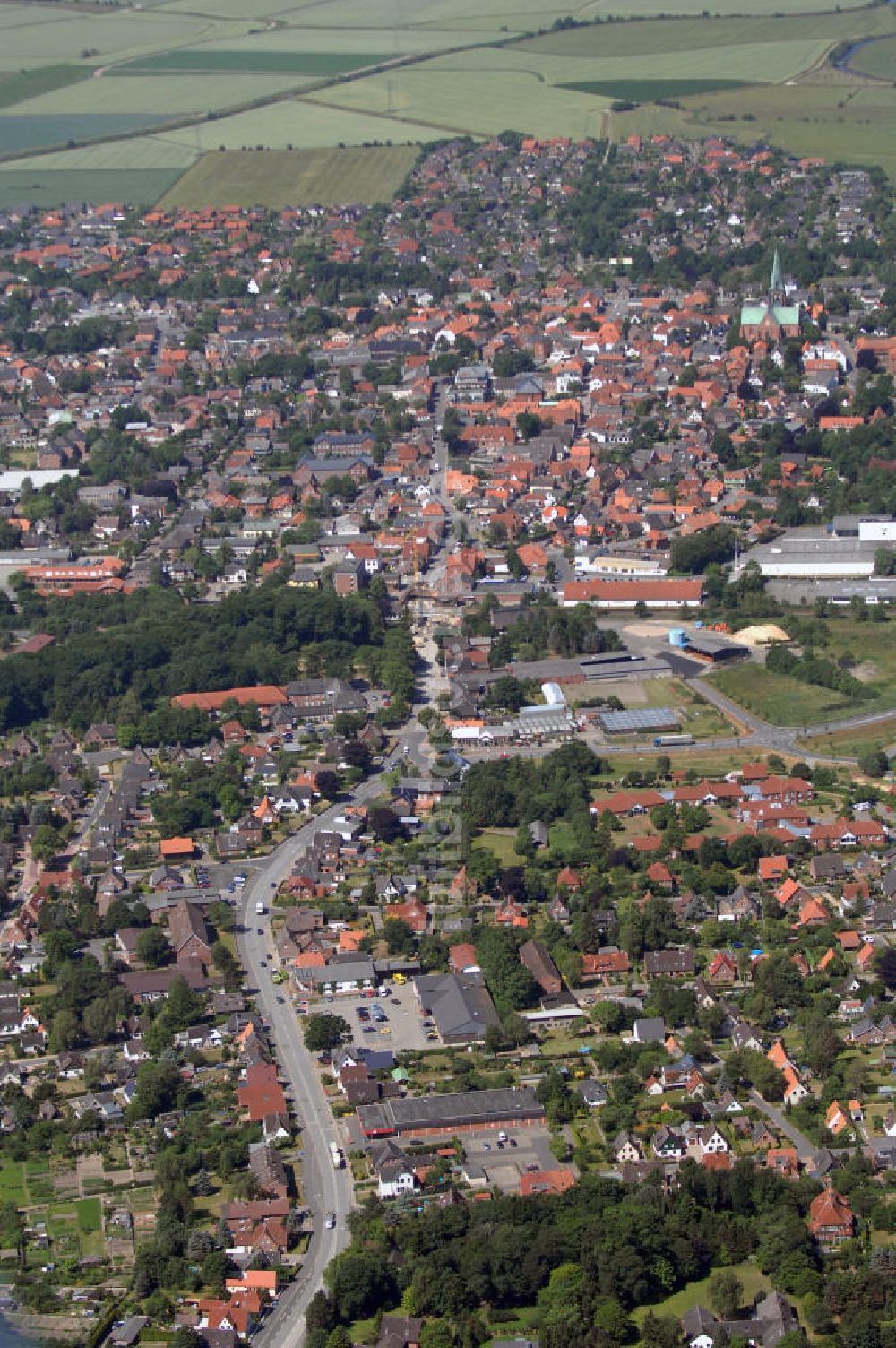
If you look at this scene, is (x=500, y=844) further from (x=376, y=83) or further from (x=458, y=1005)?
(x=376, y=83)

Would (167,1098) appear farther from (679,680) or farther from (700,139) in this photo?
(700,139)

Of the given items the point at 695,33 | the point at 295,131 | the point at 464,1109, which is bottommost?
the point at 464,1109

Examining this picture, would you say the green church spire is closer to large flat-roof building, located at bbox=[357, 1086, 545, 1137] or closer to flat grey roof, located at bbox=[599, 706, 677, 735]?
flat grey roof, located at bbox=[599, 706, 677, 735]

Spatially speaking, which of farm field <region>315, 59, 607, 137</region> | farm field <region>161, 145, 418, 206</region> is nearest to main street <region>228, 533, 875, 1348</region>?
farm field <region>161, 145, 418, 206</region>

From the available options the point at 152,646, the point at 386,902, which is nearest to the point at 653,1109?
the point at 386,902

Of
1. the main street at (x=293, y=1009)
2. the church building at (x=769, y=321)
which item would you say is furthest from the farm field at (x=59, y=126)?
the main street at (x=293, y=1009)

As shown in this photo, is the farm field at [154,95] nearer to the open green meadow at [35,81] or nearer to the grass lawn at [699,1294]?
the open green meadow at [35,81]

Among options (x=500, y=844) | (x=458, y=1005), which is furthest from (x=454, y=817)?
(x=458, y=1005)
